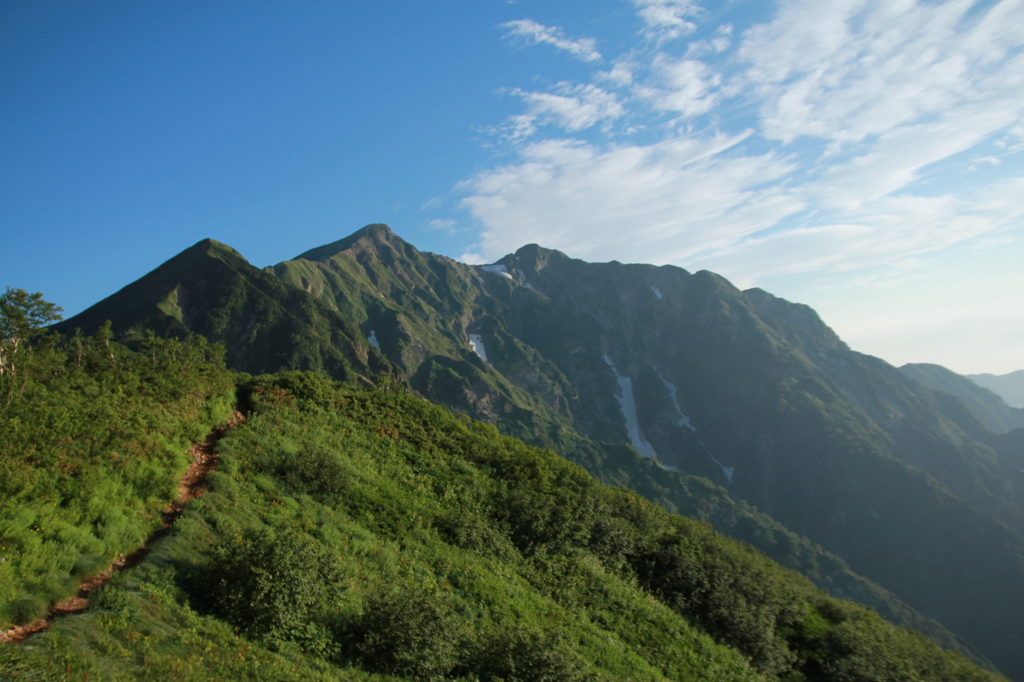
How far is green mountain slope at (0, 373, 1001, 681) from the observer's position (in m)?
11.0

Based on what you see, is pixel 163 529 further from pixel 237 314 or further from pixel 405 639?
pixel 237 314

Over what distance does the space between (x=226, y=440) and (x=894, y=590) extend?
750ft

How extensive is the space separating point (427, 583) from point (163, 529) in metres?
7.89

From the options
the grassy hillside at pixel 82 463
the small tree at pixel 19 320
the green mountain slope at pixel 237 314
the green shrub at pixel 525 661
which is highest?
the green mountain slope at pixel 237 314

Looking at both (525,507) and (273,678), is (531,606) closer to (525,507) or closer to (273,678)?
(525,507)

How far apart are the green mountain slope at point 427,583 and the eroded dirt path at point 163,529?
2.05 ft

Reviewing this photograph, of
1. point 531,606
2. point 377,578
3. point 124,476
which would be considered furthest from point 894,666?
point 124,476

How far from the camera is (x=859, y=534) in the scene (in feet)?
648

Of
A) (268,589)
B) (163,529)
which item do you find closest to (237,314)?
(163,529)

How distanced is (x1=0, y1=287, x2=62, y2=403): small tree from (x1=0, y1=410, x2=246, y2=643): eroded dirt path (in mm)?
7303

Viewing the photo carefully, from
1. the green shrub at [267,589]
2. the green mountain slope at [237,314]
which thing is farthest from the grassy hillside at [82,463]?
the green mountain slope at [237,314]

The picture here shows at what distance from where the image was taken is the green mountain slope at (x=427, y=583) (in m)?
11.0

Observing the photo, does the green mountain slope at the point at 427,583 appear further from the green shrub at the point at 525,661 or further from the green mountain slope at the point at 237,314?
the green mountain slope at the point at 237,314

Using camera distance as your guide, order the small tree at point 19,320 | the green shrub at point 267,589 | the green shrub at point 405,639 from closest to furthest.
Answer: the green shrub at point 267,589
the green shrub at point 405,639
the small tree at point 19,320
